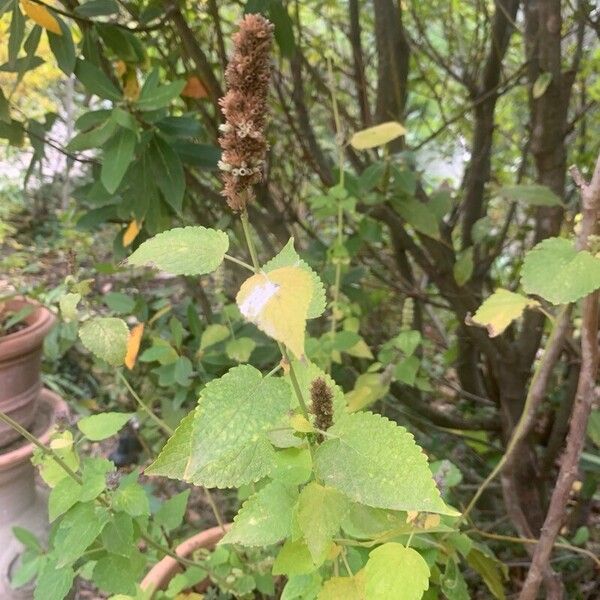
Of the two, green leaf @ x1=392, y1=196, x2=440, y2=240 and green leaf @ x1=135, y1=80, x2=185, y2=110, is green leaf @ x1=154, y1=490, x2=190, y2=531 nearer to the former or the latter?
green leaf @ x1=135, y1=80, x2=185, y2=110

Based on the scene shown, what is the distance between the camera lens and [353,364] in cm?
174

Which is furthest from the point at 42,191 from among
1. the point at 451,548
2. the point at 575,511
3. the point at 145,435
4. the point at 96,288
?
the point at 451,548

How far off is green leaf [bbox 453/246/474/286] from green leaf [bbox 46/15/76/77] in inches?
35.9

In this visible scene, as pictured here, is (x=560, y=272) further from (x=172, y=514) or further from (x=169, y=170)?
(x=169, y=170)

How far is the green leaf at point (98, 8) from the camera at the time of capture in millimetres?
1139

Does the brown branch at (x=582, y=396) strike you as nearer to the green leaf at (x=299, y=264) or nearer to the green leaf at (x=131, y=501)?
the green leaf at (x=299, y=264)

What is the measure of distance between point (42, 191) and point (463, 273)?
317 cm

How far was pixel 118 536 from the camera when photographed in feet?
2.58

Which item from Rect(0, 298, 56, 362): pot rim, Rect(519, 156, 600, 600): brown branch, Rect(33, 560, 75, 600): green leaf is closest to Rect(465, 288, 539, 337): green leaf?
Rect(519, 156, 600, 600): brown branch

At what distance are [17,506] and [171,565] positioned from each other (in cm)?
51

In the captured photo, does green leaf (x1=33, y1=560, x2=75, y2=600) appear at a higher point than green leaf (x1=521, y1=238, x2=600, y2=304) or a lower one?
lower

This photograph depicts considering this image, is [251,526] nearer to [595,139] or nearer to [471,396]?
[471,396]

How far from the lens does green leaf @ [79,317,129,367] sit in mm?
788

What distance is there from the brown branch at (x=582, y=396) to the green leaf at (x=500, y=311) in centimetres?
7
